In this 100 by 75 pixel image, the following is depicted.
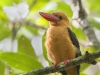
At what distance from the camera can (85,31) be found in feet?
8.98

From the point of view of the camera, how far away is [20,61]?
2229 millimetres

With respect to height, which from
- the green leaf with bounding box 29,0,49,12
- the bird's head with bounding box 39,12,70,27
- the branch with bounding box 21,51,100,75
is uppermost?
the green leaf with bounding box 29,0,49,12

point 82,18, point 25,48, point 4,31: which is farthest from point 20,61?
point 82,18

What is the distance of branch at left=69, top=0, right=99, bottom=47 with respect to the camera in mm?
2702

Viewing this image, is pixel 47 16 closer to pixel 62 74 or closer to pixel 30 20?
pixel 62 74

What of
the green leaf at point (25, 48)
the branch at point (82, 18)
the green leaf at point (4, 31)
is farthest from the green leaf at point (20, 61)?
the branch at point (82, 18)

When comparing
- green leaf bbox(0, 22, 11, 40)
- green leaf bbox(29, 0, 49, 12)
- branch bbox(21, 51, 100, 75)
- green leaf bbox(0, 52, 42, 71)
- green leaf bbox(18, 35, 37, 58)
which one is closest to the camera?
branch bbox(21, 51, 100, 75)

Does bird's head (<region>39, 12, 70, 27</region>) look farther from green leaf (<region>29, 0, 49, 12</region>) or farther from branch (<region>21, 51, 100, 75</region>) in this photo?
branch (<region>21, 51, 100, 75</region>)

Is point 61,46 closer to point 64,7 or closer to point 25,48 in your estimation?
point 25,48

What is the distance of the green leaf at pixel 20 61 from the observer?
7.23 ft

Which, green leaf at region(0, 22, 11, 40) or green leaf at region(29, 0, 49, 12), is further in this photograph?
green leaf at region(29, 0, 49, 12)

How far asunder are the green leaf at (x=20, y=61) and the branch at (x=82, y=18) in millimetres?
693

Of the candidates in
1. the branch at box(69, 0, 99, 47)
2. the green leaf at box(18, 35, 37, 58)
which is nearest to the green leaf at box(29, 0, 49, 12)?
the branch at box(69, 0, 99, 47)

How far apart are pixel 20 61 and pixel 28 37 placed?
0.77 meters
